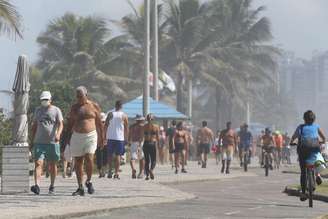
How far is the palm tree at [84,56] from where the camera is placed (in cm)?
6650

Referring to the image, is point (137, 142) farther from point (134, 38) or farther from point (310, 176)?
point (134, 38)

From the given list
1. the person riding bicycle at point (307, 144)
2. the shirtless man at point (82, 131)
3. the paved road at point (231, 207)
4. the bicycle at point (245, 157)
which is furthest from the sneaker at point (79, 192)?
the bicycle at point (245, 157)

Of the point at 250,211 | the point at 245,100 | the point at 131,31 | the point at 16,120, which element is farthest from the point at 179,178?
the point at 245,100

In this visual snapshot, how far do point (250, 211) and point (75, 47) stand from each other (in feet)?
166

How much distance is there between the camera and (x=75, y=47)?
67.2 m

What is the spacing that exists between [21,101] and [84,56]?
1632 inches

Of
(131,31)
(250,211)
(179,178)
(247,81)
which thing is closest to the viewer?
(250,211)

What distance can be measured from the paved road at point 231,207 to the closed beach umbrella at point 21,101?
3.92 m

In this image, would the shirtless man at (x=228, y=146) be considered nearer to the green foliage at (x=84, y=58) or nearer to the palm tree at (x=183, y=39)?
the green foliage at (x=84, y=58)

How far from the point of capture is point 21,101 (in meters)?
24.9

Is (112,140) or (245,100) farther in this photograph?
(245,100)

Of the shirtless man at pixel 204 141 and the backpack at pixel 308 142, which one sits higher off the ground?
the shirtless man at pixel 204 141

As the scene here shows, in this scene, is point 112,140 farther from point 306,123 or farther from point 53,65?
point 53,65

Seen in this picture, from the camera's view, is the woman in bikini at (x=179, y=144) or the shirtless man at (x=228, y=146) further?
the shirtless man at (x=228, y=146)
